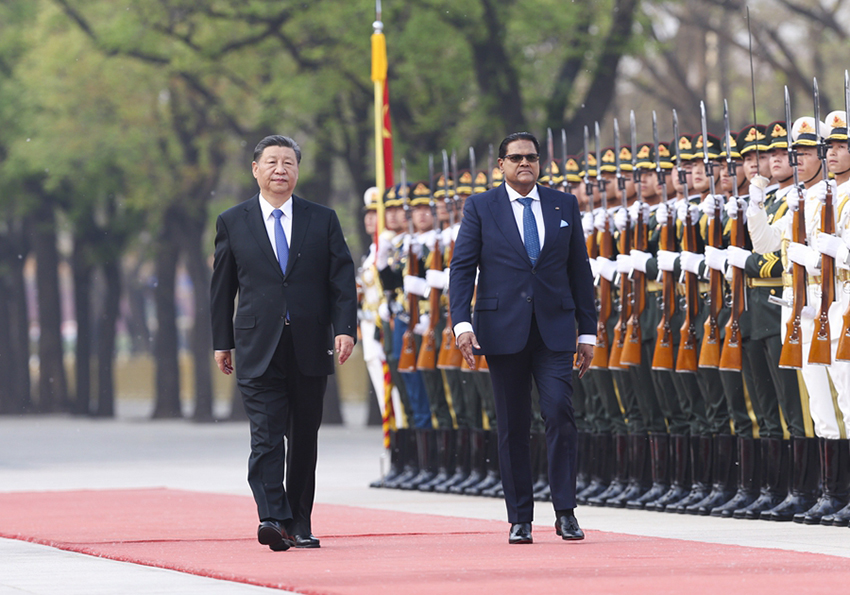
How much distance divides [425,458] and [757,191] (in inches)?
183

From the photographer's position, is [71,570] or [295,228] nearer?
[71,570]

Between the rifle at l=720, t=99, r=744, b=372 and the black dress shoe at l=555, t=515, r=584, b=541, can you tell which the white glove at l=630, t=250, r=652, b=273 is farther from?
the black dress shoe at l=555, t=515, r=584, b=541

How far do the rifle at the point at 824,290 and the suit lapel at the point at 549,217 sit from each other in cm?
153

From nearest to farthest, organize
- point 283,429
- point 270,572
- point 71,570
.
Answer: point 270,572 < point 71,570 < point 283,429

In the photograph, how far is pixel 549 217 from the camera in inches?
336

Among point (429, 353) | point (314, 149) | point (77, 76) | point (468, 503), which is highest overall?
point (77, 76)

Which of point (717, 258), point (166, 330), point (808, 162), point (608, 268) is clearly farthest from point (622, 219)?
point (166, 330)

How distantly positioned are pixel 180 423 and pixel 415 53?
38.4 feet

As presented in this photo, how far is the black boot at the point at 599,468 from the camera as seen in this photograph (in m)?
11.6

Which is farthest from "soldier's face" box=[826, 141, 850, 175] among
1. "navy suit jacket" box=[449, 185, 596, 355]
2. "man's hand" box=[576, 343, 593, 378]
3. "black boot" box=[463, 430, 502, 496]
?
"black boot" box=[463, 430, 502, 496]

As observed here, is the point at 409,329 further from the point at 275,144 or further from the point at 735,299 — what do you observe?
the point at 275,144

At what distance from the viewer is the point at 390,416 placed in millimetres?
14211

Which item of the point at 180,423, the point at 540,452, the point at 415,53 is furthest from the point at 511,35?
the point at 180,423

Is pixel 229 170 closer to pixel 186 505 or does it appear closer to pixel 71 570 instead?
pixel 186 505
